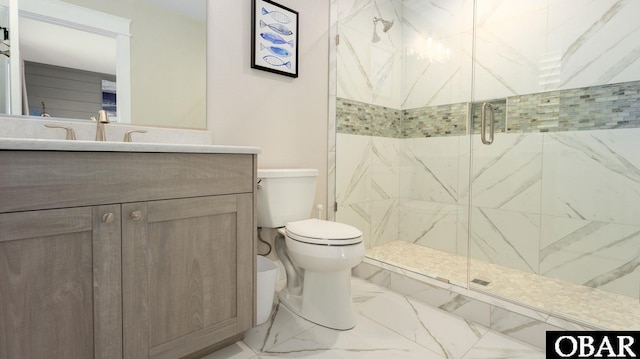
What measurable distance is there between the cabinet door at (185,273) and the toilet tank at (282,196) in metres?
0.46

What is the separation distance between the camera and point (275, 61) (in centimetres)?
200

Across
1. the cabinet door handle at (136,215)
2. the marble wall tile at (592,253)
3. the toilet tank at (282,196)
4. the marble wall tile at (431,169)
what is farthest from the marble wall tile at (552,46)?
the cabinet door handle at (136,215)

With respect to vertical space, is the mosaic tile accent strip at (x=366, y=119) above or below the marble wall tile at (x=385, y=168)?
above

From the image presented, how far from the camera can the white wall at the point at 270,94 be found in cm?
177

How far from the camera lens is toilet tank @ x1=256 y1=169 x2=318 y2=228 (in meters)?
1.74

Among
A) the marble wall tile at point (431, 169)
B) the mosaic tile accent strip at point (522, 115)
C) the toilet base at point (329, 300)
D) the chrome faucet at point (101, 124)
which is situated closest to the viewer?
the chrome faucet at point (101, 124)

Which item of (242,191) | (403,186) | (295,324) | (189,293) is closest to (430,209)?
(403,186)

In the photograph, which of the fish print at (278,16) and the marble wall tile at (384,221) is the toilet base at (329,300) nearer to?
the marble wall tile at (384,221)

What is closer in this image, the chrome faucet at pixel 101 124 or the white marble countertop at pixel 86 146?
the white marble countertop at pixel 86 146

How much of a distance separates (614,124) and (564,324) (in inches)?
48.0

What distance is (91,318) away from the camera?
0.94 meters

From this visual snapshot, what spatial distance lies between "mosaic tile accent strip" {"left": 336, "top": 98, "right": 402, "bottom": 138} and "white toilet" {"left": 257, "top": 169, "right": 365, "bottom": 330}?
2.34 feet

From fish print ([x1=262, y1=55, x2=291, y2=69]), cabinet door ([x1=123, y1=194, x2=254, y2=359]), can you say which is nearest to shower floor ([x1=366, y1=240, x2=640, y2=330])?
cabinet door ([x1=123, y1=194, x2=254, y2=359])

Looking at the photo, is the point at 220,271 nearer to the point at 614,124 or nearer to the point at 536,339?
the point at 536,339
